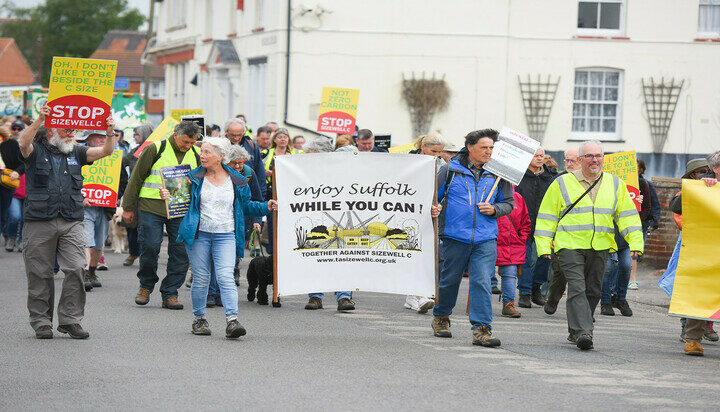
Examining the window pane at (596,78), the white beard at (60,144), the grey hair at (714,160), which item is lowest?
the white beard at (60,144)

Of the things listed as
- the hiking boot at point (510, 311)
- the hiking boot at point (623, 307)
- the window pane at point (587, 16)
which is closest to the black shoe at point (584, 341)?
the hiking boot at point (510, 311)

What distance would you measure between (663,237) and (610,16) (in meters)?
13.6

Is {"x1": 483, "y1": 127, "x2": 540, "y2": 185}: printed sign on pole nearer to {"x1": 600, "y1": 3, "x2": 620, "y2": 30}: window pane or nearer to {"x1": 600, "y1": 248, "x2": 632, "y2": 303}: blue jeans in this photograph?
{"x1": 600, "y1": 248, "x2": 632, "y2": 303}: blue jeans

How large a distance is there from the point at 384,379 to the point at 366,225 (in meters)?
2.72

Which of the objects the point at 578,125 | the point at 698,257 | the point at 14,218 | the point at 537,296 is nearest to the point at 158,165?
the point at 537,296

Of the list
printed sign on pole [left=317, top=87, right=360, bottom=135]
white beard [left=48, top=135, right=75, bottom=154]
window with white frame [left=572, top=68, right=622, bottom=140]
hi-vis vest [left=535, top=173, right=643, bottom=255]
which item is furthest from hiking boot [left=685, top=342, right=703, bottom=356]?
window with white frame [left=572, top=68, right=622, bottom=140]

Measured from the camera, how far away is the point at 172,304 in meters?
11.6

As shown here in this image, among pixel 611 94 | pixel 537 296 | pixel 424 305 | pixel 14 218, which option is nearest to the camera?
pixel 424 305

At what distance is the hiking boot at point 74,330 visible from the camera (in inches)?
372

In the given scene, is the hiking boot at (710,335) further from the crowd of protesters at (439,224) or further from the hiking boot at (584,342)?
the hiking boot at (584,342)

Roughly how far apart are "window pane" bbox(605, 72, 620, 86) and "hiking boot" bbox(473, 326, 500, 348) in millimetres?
22253

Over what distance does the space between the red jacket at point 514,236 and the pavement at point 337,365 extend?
823 millimetres

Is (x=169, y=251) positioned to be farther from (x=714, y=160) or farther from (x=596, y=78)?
(x=596, y=78)

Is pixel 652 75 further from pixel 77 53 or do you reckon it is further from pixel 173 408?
pixel 77 53
